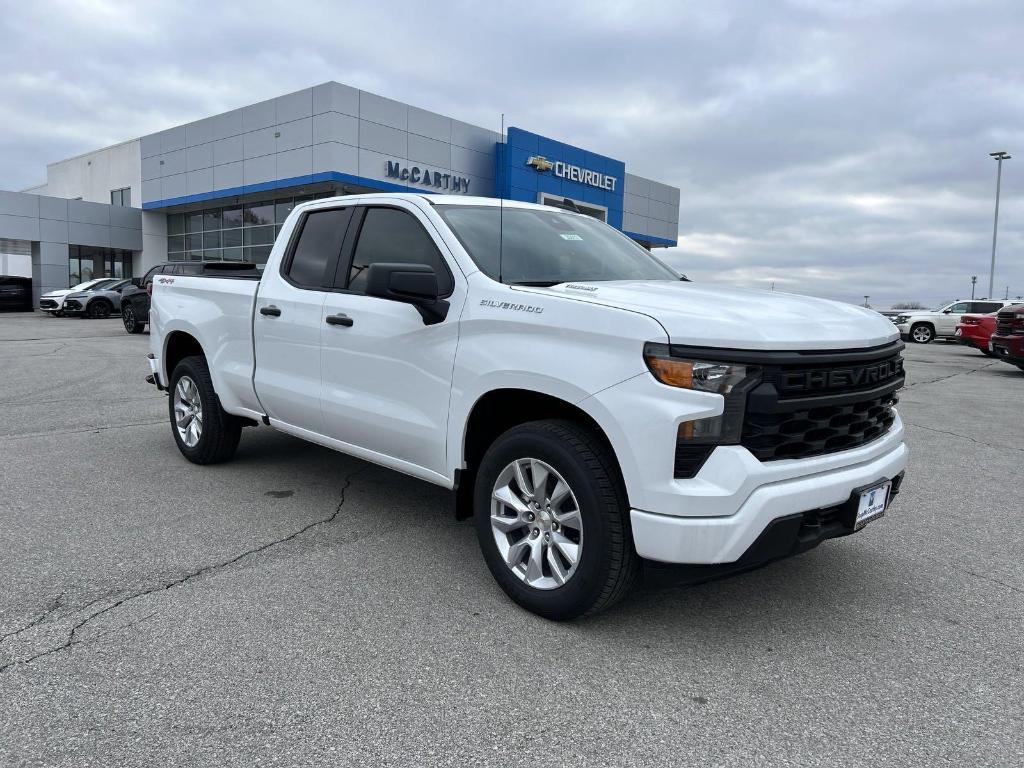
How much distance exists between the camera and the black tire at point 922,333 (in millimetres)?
29531

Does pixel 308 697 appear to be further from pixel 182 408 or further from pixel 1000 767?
pixel 182 408

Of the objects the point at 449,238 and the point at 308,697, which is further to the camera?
the point at 449,238

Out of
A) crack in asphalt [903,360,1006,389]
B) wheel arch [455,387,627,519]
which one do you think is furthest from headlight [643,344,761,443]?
crack in asphalt [903,360,1006,389]

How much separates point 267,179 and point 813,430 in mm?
29308

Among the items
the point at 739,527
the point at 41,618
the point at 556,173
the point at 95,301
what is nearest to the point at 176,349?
the point at 41,618

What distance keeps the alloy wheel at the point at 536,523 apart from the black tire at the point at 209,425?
9.92ft

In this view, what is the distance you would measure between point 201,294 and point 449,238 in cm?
266

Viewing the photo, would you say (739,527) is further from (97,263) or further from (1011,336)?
(97,263)

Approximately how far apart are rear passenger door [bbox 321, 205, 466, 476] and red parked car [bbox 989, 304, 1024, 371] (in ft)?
46.4

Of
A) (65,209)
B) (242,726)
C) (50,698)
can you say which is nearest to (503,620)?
(242,726)

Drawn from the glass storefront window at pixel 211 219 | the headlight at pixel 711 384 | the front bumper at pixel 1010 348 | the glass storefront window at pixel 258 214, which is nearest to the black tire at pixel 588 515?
the headlight at pixel 711 384

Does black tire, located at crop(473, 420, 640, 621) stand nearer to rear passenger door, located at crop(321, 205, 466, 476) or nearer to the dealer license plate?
rear passenger door, located at crop(321, 205, 466, 476)

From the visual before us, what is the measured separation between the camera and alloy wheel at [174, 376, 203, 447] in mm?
5867

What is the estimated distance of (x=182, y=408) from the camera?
20.0ft
